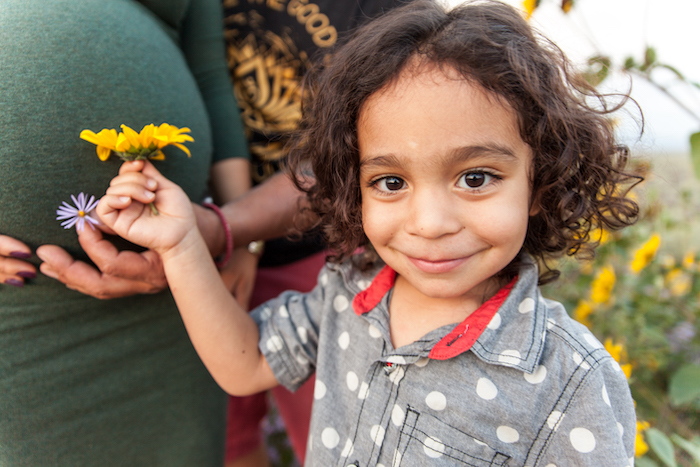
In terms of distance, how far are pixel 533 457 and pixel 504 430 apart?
58 millimetres

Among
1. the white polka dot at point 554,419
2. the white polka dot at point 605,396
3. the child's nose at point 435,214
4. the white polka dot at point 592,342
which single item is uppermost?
the child's nose at point 435,214

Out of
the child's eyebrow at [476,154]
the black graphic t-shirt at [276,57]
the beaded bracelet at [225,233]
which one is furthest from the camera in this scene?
the black graphic t-shirt at [276,57]

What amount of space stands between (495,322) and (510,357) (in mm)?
66

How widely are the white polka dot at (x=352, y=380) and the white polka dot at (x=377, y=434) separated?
9 cm

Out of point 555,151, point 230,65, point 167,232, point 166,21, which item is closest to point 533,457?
point 555,151

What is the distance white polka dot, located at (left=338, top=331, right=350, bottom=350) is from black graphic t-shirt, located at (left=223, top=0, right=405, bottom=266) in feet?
1.49

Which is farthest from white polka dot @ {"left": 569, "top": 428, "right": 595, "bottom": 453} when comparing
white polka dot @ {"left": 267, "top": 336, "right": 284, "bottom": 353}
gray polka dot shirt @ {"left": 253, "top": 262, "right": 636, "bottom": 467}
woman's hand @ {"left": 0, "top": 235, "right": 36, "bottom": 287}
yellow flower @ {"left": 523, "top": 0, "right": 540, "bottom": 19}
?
yellow flower @ {"left": 523, "top": 0, "right": 540, "bottom": 19}

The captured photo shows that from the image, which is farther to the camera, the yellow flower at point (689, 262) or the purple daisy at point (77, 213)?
the yellow flower at point (689, 262)

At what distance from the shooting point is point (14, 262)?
2.54 ft

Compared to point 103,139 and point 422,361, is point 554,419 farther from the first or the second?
point 103,139

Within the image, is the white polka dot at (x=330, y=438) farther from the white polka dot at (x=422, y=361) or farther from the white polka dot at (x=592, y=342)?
the white polka dot at (x=592, y=342)

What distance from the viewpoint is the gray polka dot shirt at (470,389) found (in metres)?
0.65

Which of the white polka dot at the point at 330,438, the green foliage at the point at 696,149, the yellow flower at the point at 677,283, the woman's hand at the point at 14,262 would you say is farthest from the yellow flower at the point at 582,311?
the woman's hand at the point at 14,262

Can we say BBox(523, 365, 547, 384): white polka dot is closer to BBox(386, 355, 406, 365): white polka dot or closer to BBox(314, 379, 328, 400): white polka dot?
BBox(386, 355, 406, 365): white polka dot
